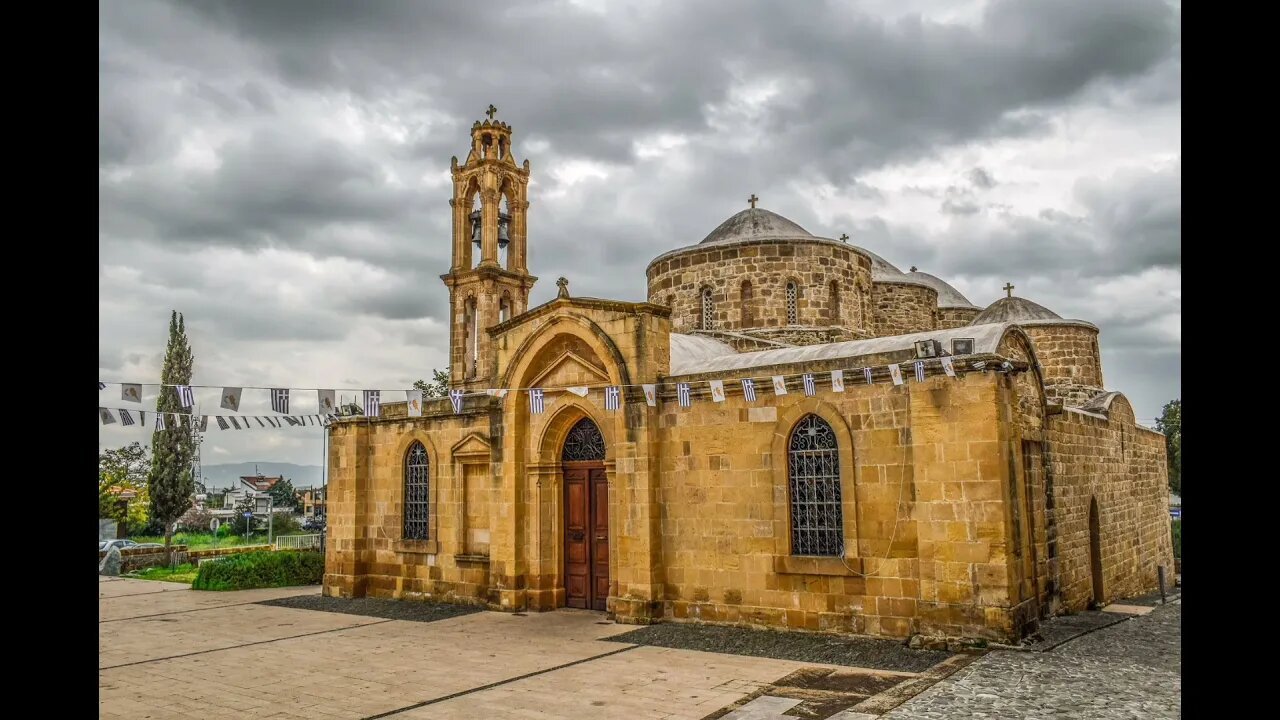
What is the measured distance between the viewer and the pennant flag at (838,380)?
12.1 metres

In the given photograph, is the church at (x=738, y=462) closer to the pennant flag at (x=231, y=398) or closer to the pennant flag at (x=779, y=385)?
the pennant flag at (x=779, y=385)

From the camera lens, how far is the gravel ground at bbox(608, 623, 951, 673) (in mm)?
10438

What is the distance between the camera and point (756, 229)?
20.5 metres

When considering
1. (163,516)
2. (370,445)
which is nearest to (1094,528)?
(370,445)

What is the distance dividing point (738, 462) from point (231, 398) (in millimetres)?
7148

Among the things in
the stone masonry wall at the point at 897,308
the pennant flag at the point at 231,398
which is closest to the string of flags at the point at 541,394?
the pennant flag at the point at 231,398

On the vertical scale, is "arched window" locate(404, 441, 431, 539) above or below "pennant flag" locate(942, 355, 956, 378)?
below

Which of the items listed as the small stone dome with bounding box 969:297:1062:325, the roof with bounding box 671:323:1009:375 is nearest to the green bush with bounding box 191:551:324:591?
the roof with bounding box 671:323:1009:375

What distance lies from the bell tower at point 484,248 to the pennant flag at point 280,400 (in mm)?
8465

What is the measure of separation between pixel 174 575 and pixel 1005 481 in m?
23.7

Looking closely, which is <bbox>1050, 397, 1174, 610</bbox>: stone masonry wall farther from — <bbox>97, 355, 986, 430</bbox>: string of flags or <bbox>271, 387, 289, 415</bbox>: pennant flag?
<bbox>271, 387, 289, 415</bbox>: pennant flag

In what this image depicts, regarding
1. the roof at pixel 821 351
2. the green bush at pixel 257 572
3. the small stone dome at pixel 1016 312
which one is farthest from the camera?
the small stone dome at pixel 1016 312

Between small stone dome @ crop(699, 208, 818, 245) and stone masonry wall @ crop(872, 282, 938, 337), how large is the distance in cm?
506
